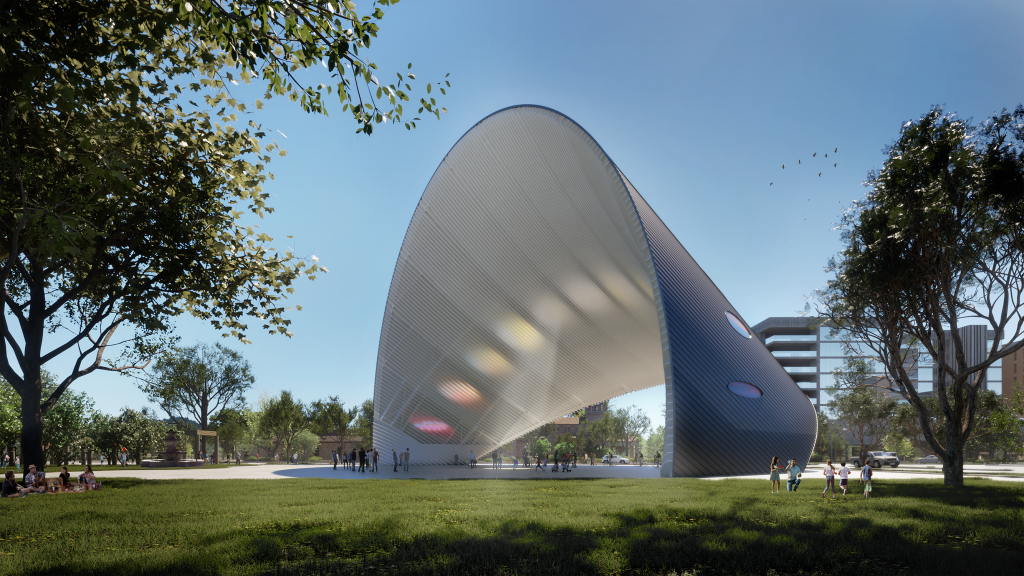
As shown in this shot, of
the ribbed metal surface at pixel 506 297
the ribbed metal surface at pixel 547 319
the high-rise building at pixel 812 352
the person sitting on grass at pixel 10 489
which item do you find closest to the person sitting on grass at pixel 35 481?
the person sitting on grass at pixel 10 489

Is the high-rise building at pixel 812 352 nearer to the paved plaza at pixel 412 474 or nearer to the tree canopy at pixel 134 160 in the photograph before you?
the paved plaza at pixel 412 474

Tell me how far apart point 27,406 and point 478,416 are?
2826 cm

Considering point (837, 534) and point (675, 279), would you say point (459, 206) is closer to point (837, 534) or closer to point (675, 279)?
point (675, 279)

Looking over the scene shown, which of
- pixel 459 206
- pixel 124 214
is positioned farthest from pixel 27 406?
pixel 459 206

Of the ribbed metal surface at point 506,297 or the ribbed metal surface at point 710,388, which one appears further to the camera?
the ribbed metal surface at point 506,297

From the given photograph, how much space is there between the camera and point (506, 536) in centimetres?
802

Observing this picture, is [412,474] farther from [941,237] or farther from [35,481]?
[941,237]

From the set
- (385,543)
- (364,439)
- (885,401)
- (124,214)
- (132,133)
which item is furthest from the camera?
(364,439)

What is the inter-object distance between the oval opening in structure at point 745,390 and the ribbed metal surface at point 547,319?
348 mm

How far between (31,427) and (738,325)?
30.9 metres

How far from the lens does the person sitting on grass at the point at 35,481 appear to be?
1584cm

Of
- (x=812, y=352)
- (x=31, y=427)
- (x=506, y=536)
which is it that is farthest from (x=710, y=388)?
(x=812, y=352)

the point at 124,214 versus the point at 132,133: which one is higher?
the point at 132,133

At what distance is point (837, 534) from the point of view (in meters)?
8.60
